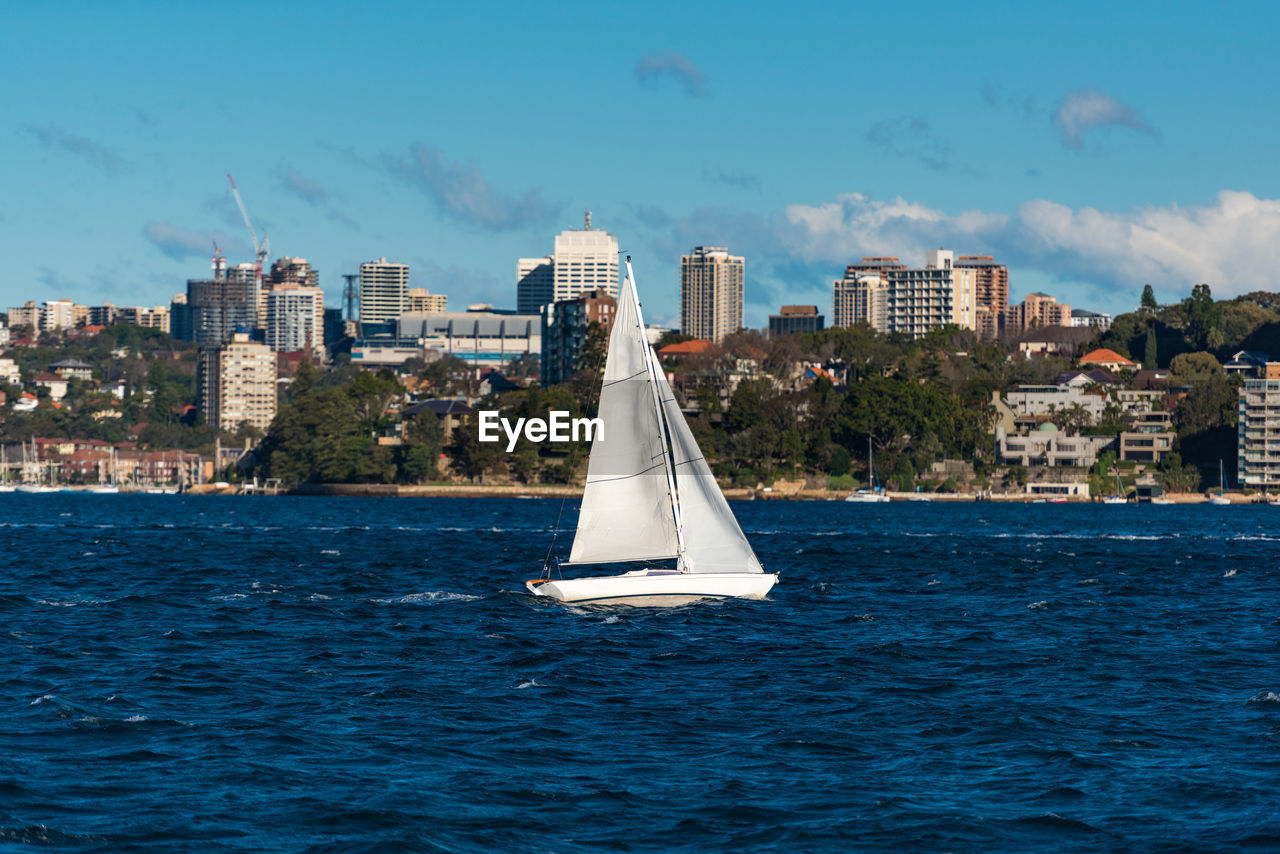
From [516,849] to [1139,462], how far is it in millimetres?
174518

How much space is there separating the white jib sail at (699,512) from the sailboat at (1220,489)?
140 metres

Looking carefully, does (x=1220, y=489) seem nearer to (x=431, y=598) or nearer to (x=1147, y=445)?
(x=1147, y=445)

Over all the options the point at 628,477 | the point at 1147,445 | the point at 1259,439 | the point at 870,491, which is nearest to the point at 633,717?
the point at 628,477

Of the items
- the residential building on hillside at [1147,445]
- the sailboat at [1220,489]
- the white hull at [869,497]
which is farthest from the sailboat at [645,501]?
the residential building on hillside at [1147,445]

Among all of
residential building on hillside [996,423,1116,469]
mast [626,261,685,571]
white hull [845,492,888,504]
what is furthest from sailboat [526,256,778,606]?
residential building on hillside [996,423,1116,469]

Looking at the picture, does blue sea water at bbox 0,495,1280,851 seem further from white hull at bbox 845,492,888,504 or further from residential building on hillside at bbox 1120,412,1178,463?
residential building on hillside at bbox 1120,412,1178,463

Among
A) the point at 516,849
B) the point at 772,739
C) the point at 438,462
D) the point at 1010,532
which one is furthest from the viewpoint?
the point at 438,462

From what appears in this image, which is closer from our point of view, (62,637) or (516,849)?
(516,849)

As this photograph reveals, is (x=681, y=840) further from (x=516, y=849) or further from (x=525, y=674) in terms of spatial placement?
(x=525, y=674)

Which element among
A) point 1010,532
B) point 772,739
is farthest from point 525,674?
point 1010,532

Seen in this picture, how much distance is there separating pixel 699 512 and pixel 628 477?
195cm

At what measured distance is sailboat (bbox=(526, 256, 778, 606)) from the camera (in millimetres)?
38500

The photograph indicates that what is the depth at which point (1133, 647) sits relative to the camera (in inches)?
1367

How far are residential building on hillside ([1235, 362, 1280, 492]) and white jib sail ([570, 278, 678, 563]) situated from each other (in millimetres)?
148462
